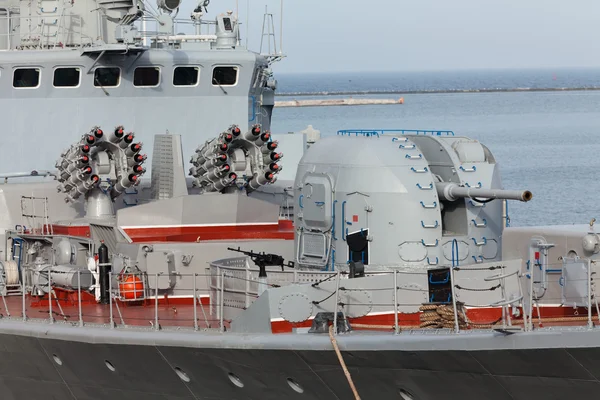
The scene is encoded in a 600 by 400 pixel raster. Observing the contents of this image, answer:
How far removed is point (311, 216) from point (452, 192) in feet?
5.91

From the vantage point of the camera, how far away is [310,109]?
440 ft

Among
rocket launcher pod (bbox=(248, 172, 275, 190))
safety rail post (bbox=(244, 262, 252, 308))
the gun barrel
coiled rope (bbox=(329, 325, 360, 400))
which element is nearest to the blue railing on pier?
the gun barrel

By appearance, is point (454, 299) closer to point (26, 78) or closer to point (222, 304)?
point (222, 304)

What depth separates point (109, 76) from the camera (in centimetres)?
2000

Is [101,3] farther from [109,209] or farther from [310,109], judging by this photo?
[310,109]

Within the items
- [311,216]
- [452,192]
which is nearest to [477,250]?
[452,192]

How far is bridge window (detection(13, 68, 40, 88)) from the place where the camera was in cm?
1972

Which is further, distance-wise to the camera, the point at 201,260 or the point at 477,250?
the point at 201,260

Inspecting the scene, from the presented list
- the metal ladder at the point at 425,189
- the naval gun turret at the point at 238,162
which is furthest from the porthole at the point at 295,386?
the naval gun turret at the point at 238,162

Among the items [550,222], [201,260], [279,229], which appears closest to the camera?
[201,260]

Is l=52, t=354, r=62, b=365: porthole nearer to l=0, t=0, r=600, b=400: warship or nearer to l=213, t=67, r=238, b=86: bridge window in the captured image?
l=0, t=0, r=600, b=400: warship

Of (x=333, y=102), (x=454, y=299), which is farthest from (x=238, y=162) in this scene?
(x=333, y=102)

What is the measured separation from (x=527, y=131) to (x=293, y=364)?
70183mm

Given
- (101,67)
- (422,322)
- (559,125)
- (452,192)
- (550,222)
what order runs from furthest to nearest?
1. (559,125)
2. (550,222)
3. (101,67)
4. (452,192)
5. (422,322)
